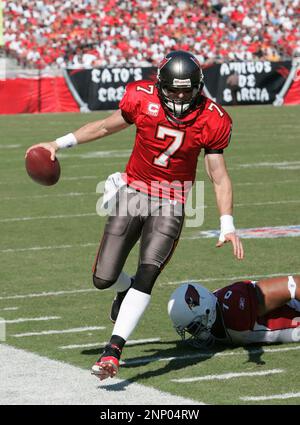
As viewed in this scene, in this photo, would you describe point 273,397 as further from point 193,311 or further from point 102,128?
point 102,128

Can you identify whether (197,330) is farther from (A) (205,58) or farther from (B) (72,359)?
(A) (205,58)

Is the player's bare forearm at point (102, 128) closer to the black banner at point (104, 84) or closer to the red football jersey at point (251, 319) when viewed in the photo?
the red football jersey at point (251, 319)

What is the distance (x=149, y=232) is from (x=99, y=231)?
4.96m

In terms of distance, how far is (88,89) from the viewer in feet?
91.8

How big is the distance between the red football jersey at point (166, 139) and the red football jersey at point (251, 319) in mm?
653

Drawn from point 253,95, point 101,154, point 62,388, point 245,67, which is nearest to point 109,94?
point 245,67

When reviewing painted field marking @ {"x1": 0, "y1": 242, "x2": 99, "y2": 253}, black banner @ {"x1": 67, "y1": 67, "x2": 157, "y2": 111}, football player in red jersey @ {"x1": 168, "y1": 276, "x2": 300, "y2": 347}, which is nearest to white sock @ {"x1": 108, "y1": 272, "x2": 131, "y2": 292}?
football player in red jersey @ {"x1": 168, "y1": 276, "x2": 300, "y2": 347}

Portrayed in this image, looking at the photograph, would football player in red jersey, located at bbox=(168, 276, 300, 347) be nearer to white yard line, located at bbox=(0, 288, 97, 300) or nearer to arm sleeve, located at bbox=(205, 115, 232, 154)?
arm sleeve, located at bbox=(205, 115, 232, 154)

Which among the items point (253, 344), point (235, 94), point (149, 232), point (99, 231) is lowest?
point (235, 94)

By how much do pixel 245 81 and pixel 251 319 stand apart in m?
23.2

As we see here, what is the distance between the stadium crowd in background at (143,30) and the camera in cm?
3288

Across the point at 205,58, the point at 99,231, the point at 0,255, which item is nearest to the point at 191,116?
the point at 0,255

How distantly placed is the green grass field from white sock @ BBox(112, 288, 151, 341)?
253mm

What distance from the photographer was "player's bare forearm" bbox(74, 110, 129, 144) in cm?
621
